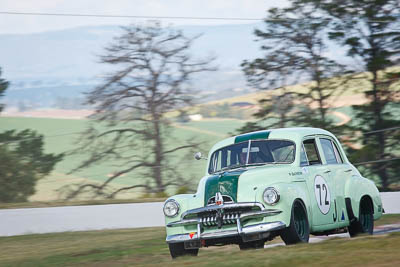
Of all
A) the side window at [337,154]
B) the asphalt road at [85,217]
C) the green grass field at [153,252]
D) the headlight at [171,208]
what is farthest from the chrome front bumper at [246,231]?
the asphalt road at [85,217]

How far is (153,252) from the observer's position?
38.3 ft

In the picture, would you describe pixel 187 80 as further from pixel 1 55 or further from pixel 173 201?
pixel 173 201

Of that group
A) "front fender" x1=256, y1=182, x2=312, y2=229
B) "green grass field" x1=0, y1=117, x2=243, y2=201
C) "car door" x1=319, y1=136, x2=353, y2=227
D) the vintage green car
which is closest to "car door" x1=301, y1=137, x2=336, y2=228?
the vintage green car

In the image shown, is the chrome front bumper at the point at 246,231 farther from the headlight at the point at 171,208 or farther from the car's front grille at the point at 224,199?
the headlight at the point at 171,208

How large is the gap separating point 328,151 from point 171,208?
9.04ft

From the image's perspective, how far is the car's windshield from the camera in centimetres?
1032

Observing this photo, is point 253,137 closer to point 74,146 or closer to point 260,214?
point 260,214

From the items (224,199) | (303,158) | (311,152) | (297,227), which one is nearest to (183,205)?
(224,199)

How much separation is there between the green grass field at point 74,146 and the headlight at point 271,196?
12573 millimetres

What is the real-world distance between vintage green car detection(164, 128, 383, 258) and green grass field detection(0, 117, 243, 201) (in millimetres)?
10992

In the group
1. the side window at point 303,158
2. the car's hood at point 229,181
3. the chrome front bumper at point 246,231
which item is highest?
the side window at point 303,158

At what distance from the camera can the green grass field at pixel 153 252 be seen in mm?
7520

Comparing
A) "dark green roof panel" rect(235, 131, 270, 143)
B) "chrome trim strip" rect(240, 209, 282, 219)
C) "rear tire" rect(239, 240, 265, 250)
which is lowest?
"rear tire" rect(239, 240, 265, 250)

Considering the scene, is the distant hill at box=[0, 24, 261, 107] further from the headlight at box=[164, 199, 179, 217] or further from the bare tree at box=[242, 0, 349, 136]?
the headlight at box=[164, 199, 179, 217]
